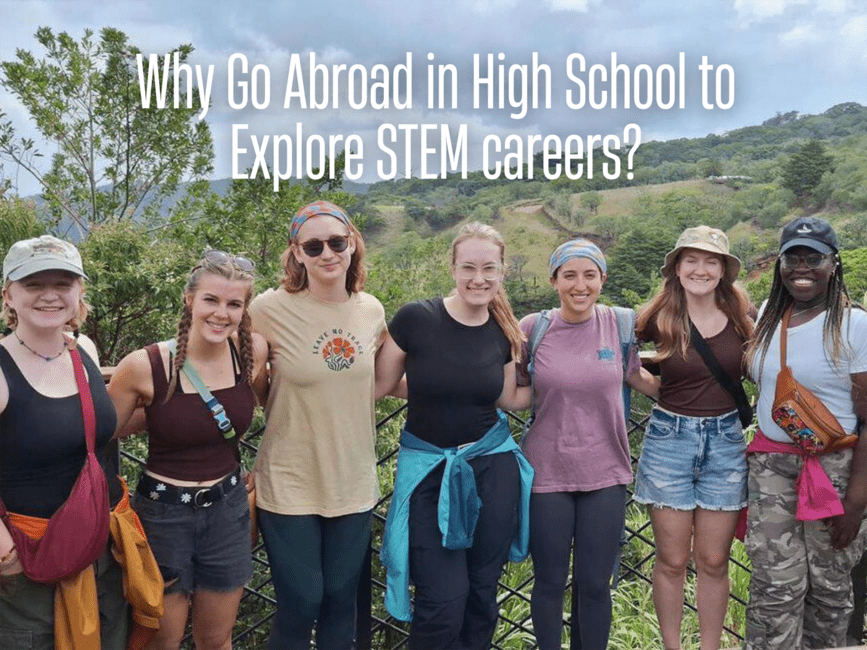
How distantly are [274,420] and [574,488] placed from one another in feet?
3.42

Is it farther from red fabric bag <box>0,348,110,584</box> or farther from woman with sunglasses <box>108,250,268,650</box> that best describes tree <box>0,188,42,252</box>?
red fabric bag <box>0,348,110,584</box>

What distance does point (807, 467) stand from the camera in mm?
2672

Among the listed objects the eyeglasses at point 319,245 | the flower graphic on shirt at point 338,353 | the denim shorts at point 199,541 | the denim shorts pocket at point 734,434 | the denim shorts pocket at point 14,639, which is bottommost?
the denim shorts pocket at point 14,639

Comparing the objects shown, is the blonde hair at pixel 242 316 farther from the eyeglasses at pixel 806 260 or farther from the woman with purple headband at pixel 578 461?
the eyeglasses at pixel 806 260

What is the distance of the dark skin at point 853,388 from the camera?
263 cm

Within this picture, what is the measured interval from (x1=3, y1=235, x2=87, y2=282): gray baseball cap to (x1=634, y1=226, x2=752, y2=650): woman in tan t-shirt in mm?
1922

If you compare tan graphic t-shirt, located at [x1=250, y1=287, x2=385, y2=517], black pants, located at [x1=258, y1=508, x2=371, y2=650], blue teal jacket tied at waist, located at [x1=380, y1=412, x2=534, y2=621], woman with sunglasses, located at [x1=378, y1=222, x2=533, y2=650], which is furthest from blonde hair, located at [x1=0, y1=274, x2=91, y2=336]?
blue teal jacket tied at waist, located at [x1=380, y1=412, x2=534, y2=621]

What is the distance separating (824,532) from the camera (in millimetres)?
2701

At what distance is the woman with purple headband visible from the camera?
2783 millimetres

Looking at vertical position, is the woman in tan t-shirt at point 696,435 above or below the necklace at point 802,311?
below

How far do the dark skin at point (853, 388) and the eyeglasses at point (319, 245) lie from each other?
4.93ft

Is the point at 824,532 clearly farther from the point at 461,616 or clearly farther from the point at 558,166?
the point at 558,166

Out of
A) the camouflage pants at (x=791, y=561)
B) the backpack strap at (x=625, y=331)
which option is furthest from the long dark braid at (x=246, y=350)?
the camouflage pants at (x=791, y=561)

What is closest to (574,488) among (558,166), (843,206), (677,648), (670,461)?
(670,461)
